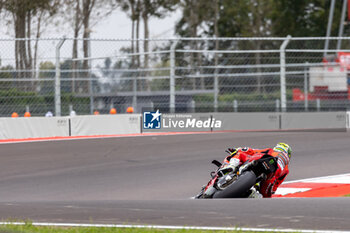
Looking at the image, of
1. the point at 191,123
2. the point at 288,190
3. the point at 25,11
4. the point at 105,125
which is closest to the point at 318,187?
the point at 288,190

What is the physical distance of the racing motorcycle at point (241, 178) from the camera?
7449 mm

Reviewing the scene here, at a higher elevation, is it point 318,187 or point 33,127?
point 33,127

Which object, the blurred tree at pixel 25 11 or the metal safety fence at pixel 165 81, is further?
the blurred tree at pixel 25 11

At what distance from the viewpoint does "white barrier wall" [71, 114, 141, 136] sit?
13680 millimetres

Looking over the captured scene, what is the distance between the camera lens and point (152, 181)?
995 cm

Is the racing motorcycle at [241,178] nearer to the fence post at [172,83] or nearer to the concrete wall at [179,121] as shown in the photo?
the concrete wall at [179,121]

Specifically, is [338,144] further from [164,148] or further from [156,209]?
[156,209]

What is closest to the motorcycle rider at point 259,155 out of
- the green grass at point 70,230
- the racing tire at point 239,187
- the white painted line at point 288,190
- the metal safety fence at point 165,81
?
the racing tire at point 239,187

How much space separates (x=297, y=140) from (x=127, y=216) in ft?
24.8

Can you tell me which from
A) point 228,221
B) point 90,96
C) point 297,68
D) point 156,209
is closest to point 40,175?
point 156,209

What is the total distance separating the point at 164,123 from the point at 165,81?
162cm

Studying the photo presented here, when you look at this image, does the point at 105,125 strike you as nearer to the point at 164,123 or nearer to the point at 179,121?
the point at 164,123

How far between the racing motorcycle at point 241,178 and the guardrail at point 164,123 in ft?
20.4

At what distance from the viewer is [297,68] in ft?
56.1
